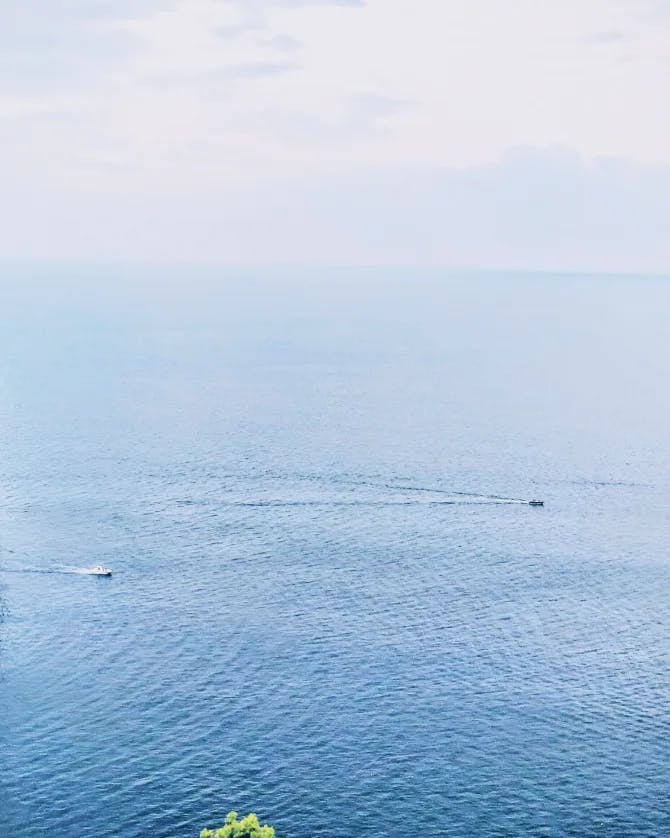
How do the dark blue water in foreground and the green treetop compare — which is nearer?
the green treetop

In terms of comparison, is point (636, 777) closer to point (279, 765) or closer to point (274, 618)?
point (279, 765)

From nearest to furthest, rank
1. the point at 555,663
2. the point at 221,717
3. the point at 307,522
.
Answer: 1. the point at 221,717
2. the point at 555,663
3. the point at 307,522

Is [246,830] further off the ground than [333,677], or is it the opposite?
[246,830]

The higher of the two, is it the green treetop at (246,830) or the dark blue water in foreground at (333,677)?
the green treetop at (246,830)

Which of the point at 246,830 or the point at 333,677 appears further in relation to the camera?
the point at 333,677

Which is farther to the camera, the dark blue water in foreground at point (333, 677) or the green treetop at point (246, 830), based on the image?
the dark blue water in foreground at point (333, 677)

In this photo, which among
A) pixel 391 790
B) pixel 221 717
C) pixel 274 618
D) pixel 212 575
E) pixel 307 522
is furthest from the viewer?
pixel 307 522

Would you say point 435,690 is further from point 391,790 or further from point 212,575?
point 212,575

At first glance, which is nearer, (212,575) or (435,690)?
(435,690)

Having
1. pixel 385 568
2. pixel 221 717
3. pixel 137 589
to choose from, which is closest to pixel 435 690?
pixel 221 717

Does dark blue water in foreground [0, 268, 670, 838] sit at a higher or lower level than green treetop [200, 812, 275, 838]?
lower

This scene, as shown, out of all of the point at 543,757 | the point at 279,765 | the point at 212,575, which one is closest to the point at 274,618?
the point at 212,575
